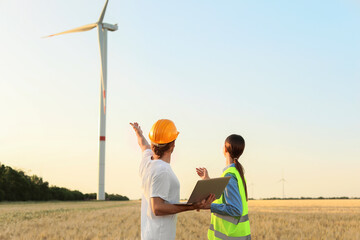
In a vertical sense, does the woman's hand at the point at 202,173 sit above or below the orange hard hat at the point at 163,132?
below

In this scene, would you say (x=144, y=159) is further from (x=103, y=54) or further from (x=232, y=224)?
(x=103, y=54)

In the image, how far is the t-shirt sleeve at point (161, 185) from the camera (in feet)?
11.9

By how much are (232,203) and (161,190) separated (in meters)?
1.12

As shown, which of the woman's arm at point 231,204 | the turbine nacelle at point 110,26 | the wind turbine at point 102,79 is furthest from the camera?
the turbine nacelle at point 110,26

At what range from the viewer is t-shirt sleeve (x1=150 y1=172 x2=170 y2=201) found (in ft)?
11.9

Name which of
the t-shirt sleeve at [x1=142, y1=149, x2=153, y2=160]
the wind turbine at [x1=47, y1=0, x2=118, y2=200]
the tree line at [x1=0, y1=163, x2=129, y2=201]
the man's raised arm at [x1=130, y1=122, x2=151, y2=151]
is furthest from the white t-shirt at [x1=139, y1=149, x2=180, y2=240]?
the tree line at [x1=0, y1=163, x2=129, y2=201]

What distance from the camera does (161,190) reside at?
3.63 m

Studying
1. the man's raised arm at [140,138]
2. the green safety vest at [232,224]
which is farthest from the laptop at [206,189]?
the man's raised arm at [140,138]

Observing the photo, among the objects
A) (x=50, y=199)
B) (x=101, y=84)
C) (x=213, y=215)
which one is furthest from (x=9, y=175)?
(x=213, y=215)

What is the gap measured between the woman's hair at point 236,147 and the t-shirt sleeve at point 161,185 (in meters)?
1.22

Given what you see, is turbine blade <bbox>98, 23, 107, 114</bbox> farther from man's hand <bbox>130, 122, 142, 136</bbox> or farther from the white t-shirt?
the white t-shirt

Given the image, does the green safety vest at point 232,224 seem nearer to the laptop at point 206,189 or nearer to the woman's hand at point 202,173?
the woman's hand at point 202,173

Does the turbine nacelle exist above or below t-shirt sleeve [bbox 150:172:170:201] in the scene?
above

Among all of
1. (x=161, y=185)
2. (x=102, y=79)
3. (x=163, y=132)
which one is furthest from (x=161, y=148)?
(x=102, y=79)
